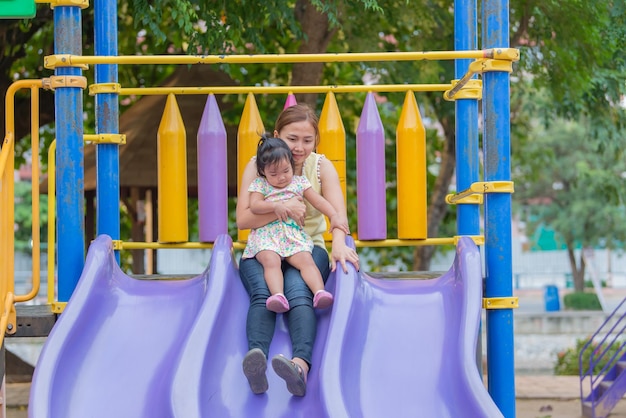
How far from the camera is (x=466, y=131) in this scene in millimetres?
4613

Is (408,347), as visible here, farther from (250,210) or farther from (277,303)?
(250,210)

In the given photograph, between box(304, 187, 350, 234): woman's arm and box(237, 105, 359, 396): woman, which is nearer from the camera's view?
box(237, 105, 359, 396): woman

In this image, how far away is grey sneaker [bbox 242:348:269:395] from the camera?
3256mm

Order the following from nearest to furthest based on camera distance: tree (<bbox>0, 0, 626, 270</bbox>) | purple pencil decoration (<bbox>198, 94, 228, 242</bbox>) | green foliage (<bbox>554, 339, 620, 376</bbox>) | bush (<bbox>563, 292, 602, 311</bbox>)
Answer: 1. purple pencil decoration (<bbox>198, 94, 228, 242</bbox>)
2. tree (<bbox>0, 0, 626, 270</bbox>)
3. green foliage (<bbox>554, 339, 620, 376</bbox>)
4. bush (<bbox>563, 292, 602, 311</bbox>)

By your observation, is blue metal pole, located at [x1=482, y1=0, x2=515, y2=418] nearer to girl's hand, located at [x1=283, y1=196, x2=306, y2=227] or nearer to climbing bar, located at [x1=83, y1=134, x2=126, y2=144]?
girl's hand, located at [x1=283, y1=196, x2=306, y2=227]

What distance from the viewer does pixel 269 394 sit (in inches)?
132

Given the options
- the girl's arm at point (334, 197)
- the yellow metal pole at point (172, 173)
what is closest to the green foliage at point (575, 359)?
the yellow metal pole at point (172, 173)

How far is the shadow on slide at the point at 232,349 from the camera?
324 cm

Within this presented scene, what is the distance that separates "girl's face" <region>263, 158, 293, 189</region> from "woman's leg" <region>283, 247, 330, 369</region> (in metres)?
0.35

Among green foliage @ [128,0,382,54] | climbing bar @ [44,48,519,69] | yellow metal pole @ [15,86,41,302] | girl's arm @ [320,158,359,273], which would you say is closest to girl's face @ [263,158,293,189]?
girl's arm @ [320,158,359,273]

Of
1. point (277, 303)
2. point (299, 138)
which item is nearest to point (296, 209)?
point (299, 138)

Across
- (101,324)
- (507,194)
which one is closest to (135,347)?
(101,324)

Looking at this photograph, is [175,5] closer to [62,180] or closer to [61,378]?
[62,180]

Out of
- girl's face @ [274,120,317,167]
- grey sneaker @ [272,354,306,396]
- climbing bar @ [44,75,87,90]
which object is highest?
climbing bar @ [44,75,87,90]
